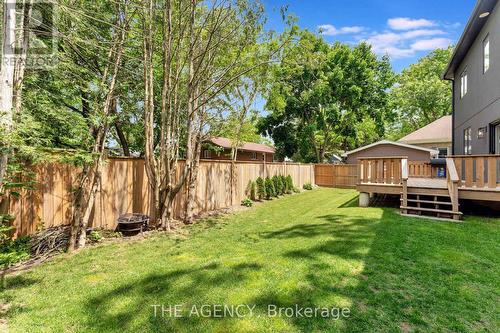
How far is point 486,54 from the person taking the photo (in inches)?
288

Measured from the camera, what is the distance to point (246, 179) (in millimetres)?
10977

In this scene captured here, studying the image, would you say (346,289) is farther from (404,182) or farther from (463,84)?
(463,84)

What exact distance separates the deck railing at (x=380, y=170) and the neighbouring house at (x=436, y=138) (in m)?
9.63

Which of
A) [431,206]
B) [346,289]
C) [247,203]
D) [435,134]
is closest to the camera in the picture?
[346,289]

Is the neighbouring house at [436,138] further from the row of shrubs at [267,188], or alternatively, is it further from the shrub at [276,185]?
the shrub at [276,185]

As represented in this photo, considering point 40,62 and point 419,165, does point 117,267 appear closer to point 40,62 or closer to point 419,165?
point 40,62

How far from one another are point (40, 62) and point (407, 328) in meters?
6.33

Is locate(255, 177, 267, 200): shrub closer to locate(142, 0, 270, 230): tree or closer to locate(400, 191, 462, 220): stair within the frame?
locate(142, 0, 270, 230): tree

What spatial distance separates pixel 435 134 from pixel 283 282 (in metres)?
16.7

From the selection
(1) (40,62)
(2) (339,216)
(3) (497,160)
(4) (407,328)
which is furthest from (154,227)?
(3) (497,160)

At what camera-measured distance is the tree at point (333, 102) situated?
20.3 m

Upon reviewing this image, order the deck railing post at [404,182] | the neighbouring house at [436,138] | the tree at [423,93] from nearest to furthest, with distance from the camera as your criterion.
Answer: the deck railing post at [404,182] < the neighbouring house at [436,138] < the tree at [423,93]

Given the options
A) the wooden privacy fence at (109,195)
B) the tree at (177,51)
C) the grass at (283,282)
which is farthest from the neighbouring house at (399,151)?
the tree at (177,51)

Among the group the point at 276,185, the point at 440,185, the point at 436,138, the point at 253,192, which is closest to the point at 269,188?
the point at 276,185
